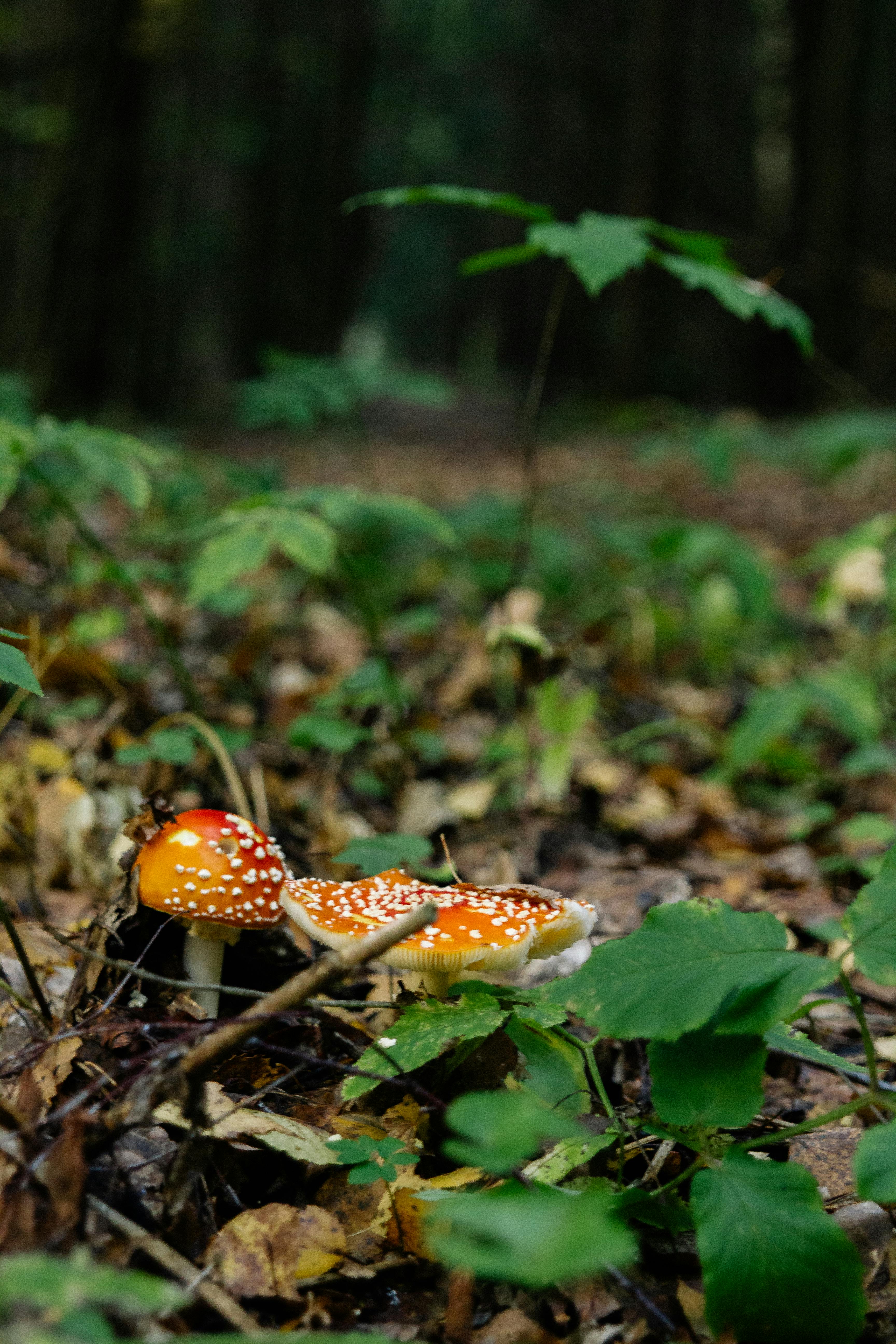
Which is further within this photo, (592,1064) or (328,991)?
(328,991)

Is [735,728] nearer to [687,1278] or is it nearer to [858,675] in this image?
[858,675]

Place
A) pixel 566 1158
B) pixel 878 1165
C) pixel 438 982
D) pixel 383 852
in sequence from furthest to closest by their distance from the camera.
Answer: pixel 383 852
pixel 438 982
pixel 566 1158
pixel 878 1165

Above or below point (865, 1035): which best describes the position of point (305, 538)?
above

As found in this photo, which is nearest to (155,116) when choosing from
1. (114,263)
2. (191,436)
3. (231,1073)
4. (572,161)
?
(114,263)

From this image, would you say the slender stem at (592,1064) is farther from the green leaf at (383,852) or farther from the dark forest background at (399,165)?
the dark forest background at (399,165)

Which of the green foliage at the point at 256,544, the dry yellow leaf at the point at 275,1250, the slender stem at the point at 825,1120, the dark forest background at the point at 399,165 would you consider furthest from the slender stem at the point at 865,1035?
the dark forest background at the point at 399,165

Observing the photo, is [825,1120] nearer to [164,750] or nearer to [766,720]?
[164,750]

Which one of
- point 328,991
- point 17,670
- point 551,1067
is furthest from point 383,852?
point 17,670
